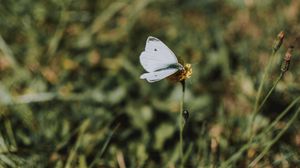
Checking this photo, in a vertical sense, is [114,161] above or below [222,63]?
below

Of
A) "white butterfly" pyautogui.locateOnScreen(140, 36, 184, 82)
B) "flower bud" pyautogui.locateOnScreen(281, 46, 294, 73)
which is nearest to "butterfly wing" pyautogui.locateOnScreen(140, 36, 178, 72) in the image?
"white butterfly" pyautogui.locateOnScreen(140, 36, 184, 82)

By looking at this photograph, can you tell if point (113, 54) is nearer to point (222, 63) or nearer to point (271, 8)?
point (222, 63)

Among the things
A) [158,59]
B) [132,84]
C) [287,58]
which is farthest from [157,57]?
[132,84]

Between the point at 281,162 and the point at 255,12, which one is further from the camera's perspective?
the point at 255,12

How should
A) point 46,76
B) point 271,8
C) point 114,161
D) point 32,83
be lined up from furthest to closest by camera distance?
1. point 271,8
2. point 46,76
3. point 32,83
4. point 114,161

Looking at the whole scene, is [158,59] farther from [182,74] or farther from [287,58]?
[287,58]

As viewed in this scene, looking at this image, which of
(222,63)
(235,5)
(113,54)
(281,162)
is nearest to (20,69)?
(113,54)

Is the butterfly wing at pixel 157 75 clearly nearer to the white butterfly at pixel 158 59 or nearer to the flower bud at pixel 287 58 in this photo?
the white butterfly at pixel 158 59
